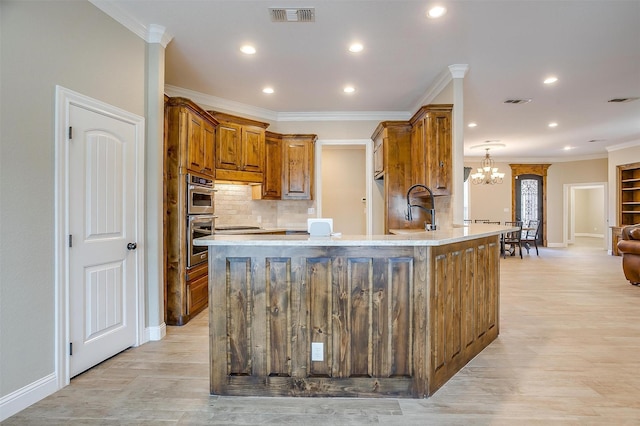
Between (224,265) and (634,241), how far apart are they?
6.29m

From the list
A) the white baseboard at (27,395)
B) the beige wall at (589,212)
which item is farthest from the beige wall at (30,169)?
the beige wall at (589,212)

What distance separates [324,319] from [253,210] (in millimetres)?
3969

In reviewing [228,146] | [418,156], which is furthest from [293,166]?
[418,156]

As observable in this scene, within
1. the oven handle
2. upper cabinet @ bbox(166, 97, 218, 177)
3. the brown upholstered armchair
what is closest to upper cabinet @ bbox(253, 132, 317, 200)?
the oven handle

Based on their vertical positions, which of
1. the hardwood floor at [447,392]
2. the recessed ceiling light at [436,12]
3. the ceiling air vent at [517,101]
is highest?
the ceiling air vent at [517,101]

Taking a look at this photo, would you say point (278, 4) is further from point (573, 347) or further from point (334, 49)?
point (573, 347)

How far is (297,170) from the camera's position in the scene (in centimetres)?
588

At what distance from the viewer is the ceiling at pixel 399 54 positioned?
2.96 metres

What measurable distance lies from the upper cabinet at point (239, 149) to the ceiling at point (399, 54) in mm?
438

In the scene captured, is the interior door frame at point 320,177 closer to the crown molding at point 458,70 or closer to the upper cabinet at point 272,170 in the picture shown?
the upper cabinet at point 272,170

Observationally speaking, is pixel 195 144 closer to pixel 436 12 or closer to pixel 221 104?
pixel 221 104

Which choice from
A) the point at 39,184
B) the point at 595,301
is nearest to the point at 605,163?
the point at 595,301

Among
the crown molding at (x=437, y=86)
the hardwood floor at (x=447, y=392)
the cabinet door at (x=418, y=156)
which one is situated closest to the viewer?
the hardwood floor at (x=447, y=392)

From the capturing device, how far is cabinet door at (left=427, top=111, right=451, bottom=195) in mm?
4082
